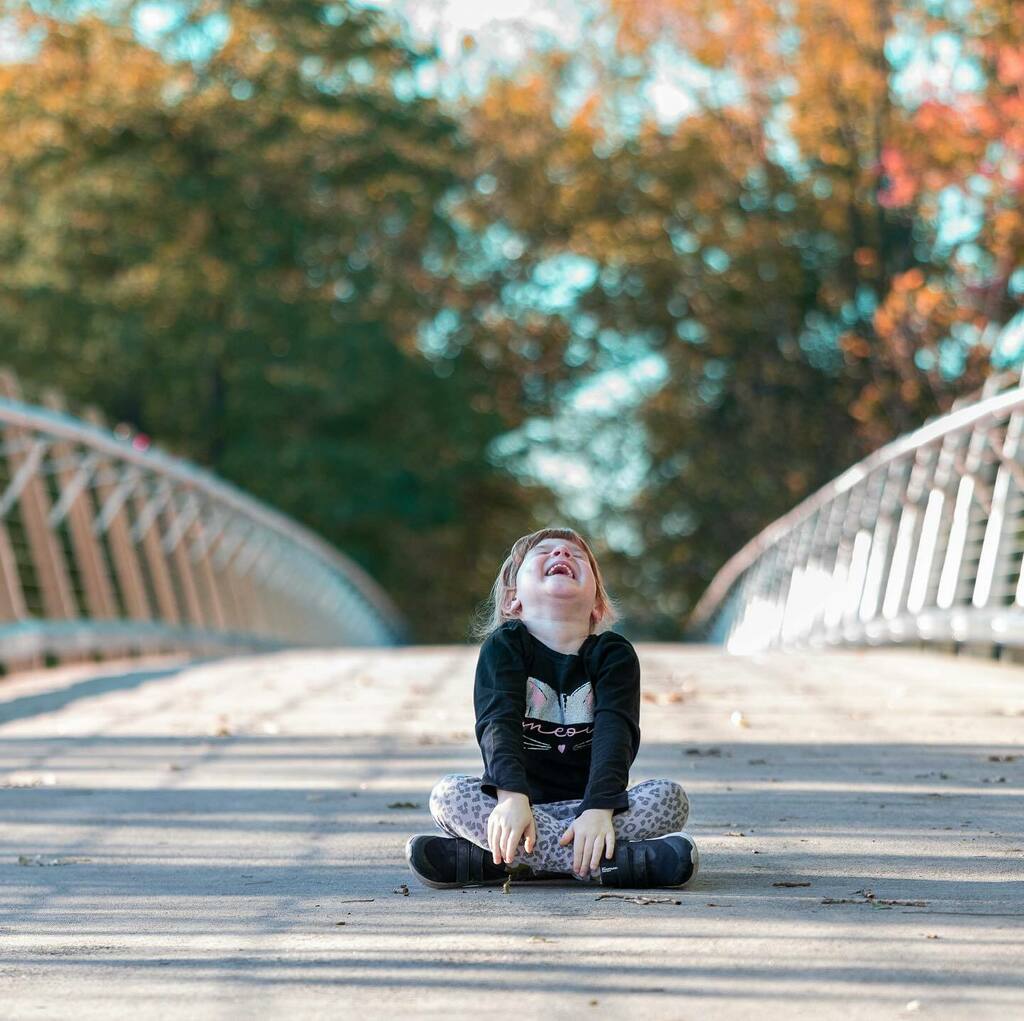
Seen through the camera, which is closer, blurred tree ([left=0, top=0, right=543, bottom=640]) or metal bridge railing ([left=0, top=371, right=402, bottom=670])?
metal bridge railing ([left=0, top=371, right=402, bottom=670])

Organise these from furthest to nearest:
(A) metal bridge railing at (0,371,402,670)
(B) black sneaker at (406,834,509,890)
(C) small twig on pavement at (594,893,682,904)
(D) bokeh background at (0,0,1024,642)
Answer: (D) bokeh background at (0,0,1024,642), (A) metal bridge railing at (0,371,402,670), (B) black sneaker at (406,834,509,890), (C) small twig on pavement at (594,893,682,904)

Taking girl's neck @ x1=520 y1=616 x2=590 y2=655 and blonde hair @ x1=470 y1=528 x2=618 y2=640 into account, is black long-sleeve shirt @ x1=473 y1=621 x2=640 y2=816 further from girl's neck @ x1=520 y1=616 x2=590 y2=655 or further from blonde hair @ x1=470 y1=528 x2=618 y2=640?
blonde hair @ x1=470 y1=528 x2=618 y2=640

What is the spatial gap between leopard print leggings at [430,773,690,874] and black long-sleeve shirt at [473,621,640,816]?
0.04 meters

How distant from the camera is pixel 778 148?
31438mm

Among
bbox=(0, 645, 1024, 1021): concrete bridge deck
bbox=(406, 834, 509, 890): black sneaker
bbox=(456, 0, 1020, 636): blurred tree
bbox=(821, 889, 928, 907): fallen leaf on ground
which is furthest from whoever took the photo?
bbox=(456, 0, 1020, 636): blurred tree

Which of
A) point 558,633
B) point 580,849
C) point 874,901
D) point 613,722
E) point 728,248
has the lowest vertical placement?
point 874,901

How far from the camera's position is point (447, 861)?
4027 mm

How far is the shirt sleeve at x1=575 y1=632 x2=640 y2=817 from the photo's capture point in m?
3.91

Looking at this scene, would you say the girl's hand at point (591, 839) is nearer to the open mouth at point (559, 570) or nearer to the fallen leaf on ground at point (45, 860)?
the open mouth at point (559, 570)

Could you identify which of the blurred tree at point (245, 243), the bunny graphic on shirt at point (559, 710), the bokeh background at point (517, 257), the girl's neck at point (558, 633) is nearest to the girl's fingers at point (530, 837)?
the bunny graphic on shirt at point (559, 710)

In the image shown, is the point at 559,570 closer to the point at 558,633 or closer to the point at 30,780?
the point at 558,633

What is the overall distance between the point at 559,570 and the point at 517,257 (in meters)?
32.1

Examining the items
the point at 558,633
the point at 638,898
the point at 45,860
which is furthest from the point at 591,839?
the point at 45,860

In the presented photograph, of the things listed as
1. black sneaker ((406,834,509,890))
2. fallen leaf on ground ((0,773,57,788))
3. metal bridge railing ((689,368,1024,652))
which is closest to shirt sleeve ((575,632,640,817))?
black sneaker ((406,834,509,890))
